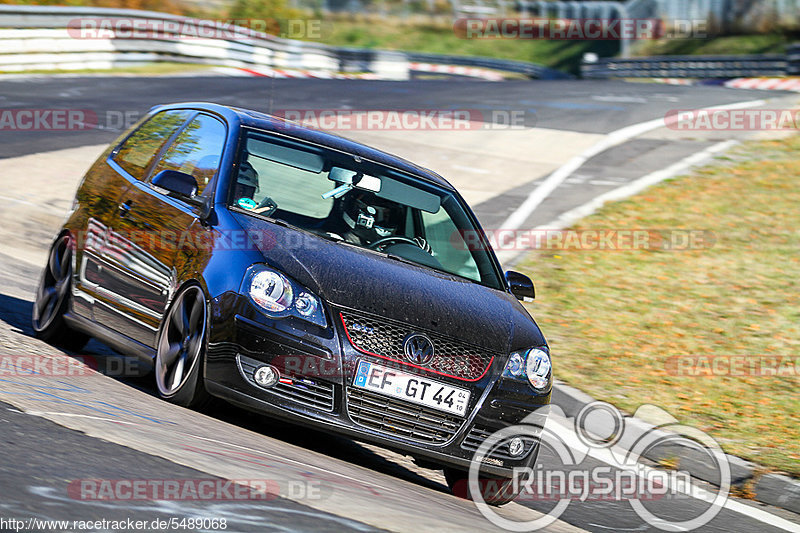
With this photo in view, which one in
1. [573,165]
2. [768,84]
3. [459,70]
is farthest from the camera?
[459,70]

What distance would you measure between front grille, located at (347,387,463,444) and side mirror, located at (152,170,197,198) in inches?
61.3

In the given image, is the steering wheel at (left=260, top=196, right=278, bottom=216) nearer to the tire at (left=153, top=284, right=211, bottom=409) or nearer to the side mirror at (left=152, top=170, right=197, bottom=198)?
the side mirror at (left=152, top=170, right=197, bottom=198)

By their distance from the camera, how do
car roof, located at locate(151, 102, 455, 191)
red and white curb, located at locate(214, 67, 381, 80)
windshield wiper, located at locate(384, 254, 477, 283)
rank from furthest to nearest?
red and white curb, located at locate(214, 67, 381, 80), car roof, located at locate(151, 102, 455, 191), windshield wiper, located at locate(384, 254, 477, 283)

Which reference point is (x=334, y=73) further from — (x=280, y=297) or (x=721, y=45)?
(x=280, y=297)

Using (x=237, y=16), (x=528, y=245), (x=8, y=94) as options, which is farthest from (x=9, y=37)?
(x=237, y=16)

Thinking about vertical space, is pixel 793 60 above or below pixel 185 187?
below

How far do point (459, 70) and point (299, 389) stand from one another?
40.3 meters

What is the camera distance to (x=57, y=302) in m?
7.14

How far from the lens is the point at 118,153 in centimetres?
752

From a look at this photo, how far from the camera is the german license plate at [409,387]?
17.5ft

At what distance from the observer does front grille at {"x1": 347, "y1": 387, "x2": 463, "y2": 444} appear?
537 centimetres

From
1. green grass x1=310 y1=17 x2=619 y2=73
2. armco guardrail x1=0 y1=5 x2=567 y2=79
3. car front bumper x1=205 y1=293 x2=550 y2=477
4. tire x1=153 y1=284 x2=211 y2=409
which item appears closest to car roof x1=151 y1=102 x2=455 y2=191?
Answer: tire x1=153 y1=284 x2=211 y2=409

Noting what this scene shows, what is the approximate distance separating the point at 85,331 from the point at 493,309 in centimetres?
250

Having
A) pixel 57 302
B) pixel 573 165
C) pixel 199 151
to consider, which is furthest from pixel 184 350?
pixel 573 165
